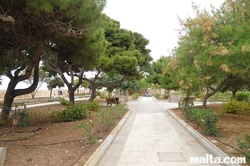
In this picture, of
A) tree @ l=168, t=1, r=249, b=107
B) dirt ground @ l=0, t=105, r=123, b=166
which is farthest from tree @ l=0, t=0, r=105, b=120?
dirt ground @ l=0, t=105, r=123, b=166

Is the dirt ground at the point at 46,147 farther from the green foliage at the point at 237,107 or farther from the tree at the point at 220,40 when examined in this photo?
the green foliage at the point at 237,107

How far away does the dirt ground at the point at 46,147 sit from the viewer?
13.1 ft

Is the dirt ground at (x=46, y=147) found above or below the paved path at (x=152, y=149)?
above

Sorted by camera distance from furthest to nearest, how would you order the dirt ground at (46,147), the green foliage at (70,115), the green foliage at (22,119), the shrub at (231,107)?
the shrub at (231,107) < the green foliage at (70,115) < the green foliage at (22,119) < the dirt ground at (46,147)

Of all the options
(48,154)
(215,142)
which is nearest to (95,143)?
(48,154)

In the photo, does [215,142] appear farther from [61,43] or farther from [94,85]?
[94,85]

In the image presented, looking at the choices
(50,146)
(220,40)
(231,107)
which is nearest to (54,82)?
(231,107)

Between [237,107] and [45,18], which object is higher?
[45,18]

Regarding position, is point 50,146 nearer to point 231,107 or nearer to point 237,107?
point 237,107

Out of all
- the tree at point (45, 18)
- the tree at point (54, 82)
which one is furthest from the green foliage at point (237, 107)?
the tree at point (54, 82)

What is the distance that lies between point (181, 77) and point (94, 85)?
406 inches

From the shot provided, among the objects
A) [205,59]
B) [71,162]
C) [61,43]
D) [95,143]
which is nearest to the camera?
[71,162]

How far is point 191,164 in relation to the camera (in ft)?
13.8

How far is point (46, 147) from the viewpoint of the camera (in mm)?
4895
